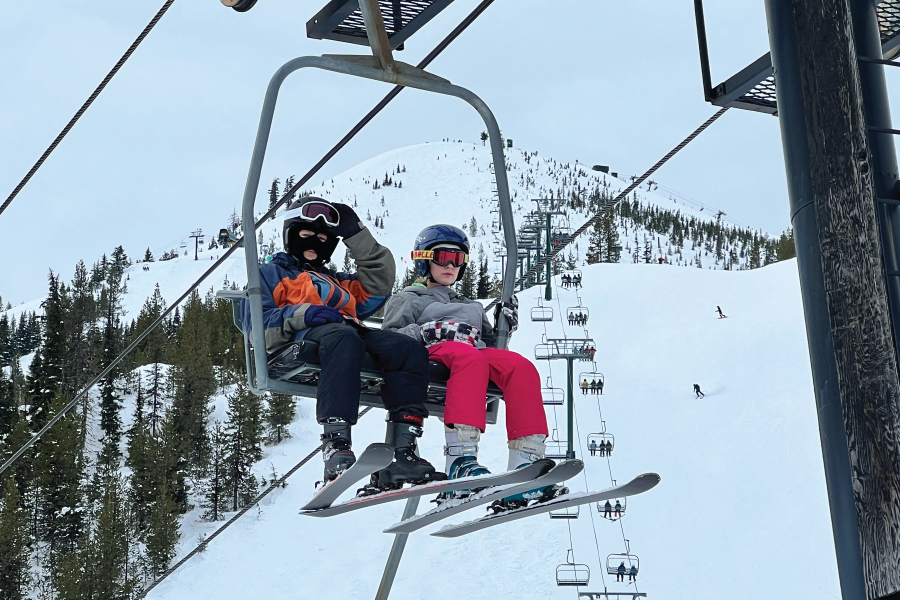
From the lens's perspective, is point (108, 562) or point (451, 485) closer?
point (451, 485)

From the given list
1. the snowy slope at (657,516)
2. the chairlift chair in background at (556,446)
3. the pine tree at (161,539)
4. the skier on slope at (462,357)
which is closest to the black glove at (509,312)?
the skier on slope at (462,357)

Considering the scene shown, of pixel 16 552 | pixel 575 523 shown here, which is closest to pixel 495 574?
pixel 575 523

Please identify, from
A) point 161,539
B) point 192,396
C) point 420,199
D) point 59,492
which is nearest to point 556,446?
point 161,539

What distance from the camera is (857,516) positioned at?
7.22 feet

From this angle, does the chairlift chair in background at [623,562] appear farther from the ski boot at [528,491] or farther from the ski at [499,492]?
the ski at [499,492]

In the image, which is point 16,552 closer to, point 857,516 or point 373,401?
point 373,401

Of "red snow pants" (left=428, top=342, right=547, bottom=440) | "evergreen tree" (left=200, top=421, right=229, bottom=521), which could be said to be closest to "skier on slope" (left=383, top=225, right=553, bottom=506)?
"red snow pants" (left=428, top=342, right=547, bottom=440)

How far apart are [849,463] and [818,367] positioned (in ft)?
0.92

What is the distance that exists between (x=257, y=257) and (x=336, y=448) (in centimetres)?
76

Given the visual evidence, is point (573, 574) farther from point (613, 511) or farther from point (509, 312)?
point (509, 312)

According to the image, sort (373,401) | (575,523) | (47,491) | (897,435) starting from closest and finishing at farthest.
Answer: (897,435)
(373,401)
(575,523)
(47,491)

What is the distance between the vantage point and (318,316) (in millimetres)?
3932

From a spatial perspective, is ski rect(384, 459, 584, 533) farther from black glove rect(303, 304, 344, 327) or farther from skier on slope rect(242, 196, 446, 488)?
black glove rect(303, 304, 344, 327)

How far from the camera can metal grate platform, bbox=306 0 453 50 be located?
386 cm
